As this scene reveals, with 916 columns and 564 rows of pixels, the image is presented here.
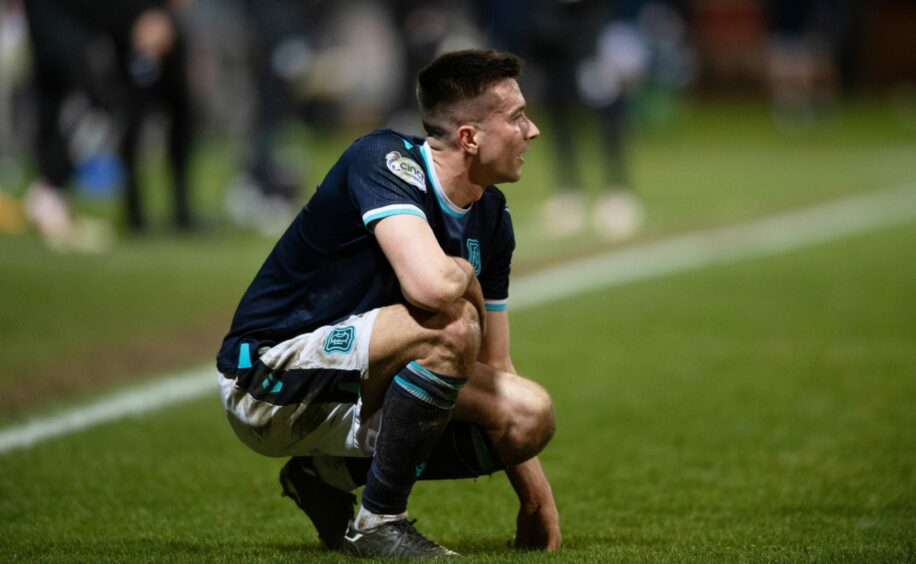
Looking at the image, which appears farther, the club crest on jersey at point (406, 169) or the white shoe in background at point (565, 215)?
the white shoe in background at point (565, 215)

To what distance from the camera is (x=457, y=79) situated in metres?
4.08

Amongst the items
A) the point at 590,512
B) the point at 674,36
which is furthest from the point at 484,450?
the point at 674,36

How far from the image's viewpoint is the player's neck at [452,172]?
410 cm

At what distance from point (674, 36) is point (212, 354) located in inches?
723

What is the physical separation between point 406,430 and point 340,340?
31cm

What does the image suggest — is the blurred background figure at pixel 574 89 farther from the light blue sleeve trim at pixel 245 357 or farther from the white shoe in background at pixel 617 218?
the light blue sleeve trim at pixel 245 357

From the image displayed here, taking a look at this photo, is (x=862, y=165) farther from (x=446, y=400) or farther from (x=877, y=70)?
(x=446, y=400)

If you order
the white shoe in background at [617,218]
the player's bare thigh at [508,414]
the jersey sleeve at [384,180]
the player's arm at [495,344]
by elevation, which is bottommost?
the white shoe in background at [617,218]

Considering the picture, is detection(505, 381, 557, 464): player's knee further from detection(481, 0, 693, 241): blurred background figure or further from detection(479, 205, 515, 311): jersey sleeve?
detection(481, 0, 693, 241): blurred background figure

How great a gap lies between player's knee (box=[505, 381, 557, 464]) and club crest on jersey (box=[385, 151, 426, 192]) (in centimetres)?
64

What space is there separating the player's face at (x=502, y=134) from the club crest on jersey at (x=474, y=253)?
19 centimetres

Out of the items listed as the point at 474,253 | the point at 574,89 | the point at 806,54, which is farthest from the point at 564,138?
the point at 806,54

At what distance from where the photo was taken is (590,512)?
4.64 meters

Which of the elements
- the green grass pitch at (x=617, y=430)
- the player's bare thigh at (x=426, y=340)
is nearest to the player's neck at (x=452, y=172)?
the player's bare thigh at (x=426, y=340)
